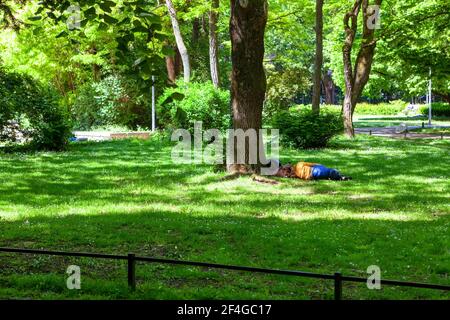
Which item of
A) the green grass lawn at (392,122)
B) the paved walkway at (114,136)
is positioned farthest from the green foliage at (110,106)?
the green grass lawn at (392,122)

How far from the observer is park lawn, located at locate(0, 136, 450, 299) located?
7.17 m

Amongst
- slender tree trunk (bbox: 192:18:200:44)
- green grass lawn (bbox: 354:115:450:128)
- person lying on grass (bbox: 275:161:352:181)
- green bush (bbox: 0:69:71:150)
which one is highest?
Answer: slender tree trunk (bbox: 192:18:200:44)

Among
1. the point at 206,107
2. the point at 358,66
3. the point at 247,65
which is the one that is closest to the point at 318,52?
the point at 358,66

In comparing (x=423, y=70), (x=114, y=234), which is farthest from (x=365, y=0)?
(x=114, y=234)

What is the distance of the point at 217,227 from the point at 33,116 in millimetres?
15879

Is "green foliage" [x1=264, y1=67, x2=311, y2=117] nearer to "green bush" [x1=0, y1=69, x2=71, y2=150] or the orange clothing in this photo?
"green bush" [x1=0, y1=69, x2=71, y2=150]

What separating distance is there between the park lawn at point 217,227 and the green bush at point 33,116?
502 centimetres

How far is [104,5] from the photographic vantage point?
17.6 feet

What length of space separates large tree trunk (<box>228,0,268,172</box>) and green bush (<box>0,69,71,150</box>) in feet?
35.9

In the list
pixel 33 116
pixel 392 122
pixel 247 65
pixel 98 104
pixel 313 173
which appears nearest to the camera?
pixel 247 65

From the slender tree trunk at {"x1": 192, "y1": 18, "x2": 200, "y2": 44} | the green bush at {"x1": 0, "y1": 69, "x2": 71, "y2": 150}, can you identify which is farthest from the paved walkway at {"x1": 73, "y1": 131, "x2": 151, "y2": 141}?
the slender tree trunk at {"x1": 192, "y1": 18, "x2": 200, "y2": 44}

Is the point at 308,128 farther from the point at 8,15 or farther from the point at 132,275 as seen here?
the point at 132,275

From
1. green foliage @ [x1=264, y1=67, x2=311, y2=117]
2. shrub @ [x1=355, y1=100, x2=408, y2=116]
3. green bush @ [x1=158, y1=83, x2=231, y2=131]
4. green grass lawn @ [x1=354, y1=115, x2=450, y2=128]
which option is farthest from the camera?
shrub @ [x1=355, y1=100, x2=408, y2=116]

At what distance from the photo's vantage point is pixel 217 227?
10.4 m
